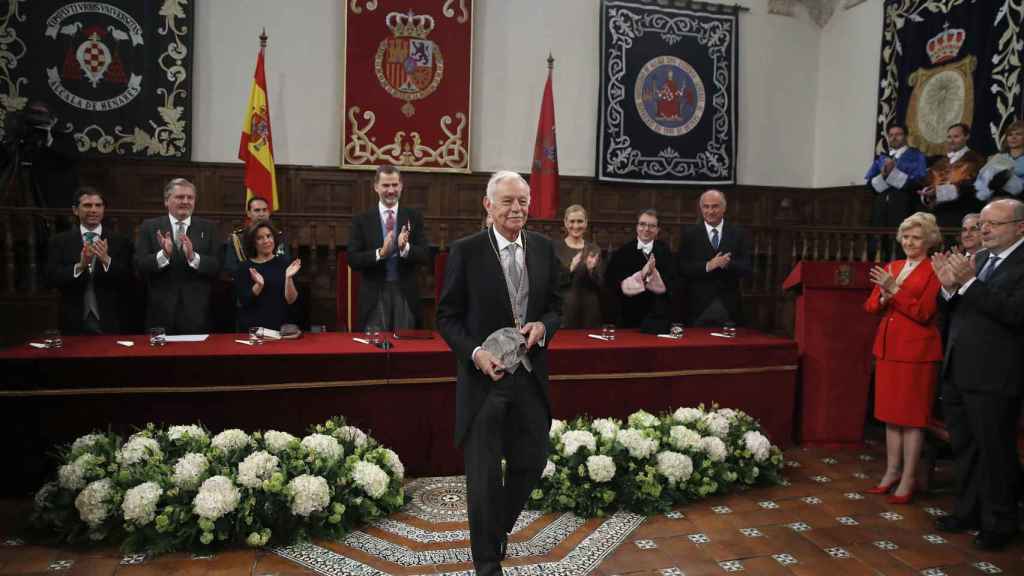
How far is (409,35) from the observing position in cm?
777

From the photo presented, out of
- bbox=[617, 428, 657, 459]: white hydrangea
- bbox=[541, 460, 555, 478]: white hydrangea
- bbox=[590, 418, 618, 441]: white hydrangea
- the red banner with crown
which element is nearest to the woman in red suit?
bbox=[617, 428, 657, 459]: white hydrangea

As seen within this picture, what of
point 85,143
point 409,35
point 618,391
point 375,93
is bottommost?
point 618,391

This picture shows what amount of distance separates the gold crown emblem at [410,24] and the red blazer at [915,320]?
568 centimetres

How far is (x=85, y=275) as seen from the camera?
14.6ft

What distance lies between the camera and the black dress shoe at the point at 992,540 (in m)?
3.17

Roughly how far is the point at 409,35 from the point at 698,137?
3.56 m

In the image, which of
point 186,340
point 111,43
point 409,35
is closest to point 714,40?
point 409,35

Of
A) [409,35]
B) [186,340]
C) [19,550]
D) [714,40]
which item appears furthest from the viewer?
[714,40]

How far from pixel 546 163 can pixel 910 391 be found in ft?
15.7

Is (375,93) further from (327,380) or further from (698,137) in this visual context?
(327,380)

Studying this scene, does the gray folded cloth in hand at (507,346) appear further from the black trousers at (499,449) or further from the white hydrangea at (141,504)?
the white hydrangea at (141,504)

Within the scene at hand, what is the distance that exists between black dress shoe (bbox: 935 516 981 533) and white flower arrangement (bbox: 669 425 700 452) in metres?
1.13

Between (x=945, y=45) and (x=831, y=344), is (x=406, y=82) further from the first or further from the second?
(x=945, y=45)

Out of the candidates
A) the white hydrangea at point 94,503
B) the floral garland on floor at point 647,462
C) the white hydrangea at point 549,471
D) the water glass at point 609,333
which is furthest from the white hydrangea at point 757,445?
the white hydrangea at point 94,503
